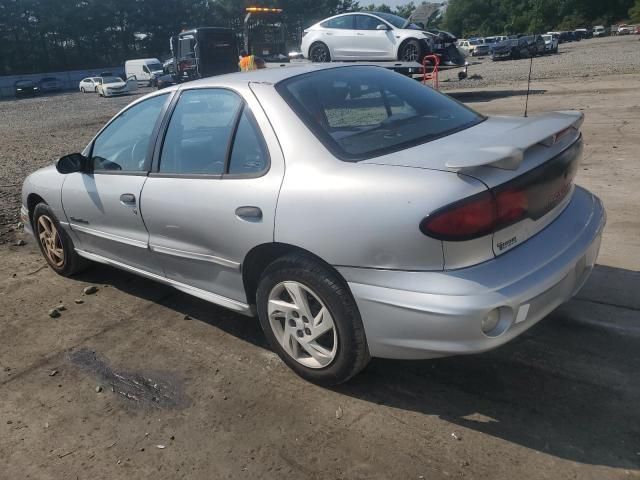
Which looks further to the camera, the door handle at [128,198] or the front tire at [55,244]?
the front tire at [55,244]

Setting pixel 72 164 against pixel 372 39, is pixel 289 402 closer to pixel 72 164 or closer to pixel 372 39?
pixel 72 164

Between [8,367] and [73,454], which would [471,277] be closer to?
[73,454]

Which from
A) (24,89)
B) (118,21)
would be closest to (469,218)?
(24,89)

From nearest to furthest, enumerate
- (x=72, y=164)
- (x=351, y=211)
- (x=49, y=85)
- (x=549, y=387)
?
(x=351, y=211) < (x=549, y=387) < (x=72, y=164) < (x=49, y=85)

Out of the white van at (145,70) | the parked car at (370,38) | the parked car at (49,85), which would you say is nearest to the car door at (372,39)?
the parked car at (370,38)

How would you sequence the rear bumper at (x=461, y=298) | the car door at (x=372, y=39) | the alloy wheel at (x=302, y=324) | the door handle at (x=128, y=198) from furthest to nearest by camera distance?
the car door at (x=372, y=39) < the door handle at (x=128, y=198) < the alloy wheel at (x=302, y=324) < the rear bumper at (x=461, y=298)

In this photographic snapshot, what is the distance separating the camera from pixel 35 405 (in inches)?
127

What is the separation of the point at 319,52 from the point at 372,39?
5.48ft

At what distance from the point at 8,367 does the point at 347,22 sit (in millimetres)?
13885

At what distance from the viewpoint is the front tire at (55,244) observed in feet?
15.8

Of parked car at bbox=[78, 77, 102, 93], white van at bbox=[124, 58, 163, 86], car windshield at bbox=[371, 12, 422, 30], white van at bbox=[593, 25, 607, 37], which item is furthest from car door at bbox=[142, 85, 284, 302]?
white van at bbox=[593, 25, 607, 37]

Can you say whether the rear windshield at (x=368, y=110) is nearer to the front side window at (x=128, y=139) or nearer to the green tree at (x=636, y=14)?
the front side window at (x=128, y=139)

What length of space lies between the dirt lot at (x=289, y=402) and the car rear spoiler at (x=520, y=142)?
119cm

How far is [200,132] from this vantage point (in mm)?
3582
